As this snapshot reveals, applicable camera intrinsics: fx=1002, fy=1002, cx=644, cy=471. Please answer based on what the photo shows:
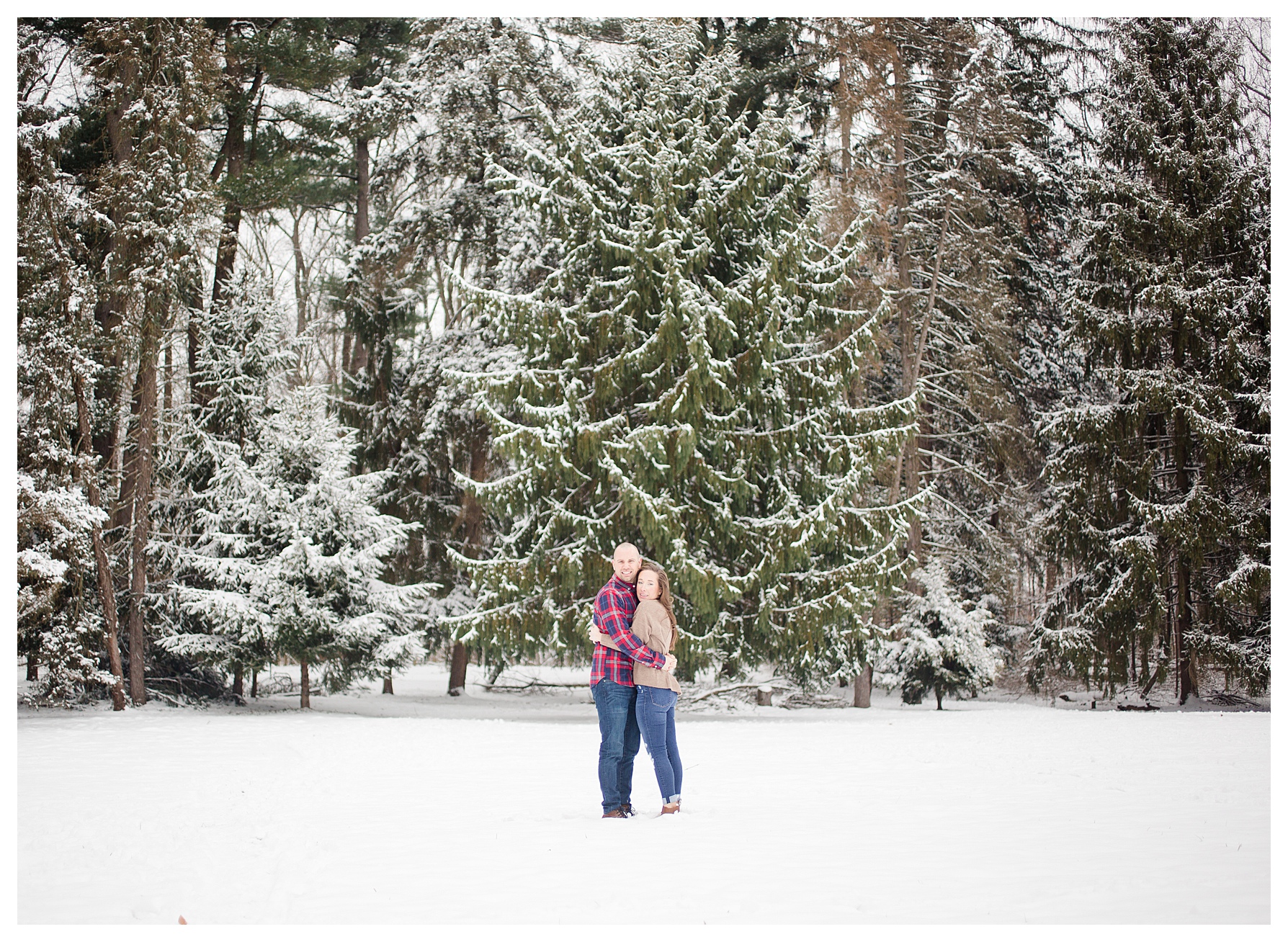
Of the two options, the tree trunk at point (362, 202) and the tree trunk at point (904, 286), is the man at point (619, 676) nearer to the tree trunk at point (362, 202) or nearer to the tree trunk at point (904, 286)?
the tree trunk at point (904, 286)

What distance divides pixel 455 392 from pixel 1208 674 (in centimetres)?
1348

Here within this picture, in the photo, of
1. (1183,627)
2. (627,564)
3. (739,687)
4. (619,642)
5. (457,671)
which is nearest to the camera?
(619,642)

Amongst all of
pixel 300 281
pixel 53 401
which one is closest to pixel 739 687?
pixel 53 401

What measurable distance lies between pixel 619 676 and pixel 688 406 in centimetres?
758

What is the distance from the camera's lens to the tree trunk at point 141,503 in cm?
1379

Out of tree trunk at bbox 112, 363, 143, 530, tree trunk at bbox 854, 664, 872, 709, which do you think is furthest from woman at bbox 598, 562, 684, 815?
tree trunk at bbox 854, 664, 872, 709

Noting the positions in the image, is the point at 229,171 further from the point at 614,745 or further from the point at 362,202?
the point at 614,745

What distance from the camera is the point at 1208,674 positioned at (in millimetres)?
16781

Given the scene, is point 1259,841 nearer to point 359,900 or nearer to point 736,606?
point 359,900

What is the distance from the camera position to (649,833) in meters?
5.14

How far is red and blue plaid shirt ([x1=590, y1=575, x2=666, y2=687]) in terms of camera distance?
219 inches

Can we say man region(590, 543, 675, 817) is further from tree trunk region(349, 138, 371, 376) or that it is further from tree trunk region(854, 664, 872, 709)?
tree trunk region(349, 138, 371, 376)

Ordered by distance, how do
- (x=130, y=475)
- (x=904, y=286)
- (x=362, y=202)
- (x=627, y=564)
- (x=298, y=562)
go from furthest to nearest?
1. (x=362, y=202)
2. (x=904, y=286)
3. (x=130, y=475)
4. (x=298, y=562)
5. (x=627, y=564)

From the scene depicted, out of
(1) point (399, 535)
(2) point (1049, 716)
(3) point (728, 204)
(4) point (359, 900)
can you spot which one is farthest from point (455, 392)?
(4) point (359, 900)
